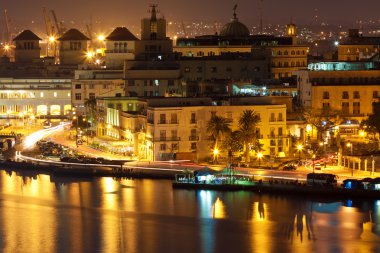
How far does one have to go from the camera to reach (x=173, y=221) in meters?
21.3

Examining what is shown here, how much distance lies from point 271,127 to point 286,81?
563cm

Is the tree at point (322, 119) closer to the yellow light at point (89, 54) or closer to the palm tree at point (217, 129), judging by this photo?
the palm tree at point (217, 129)

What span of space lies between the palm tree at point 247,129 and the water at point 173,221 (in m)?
2.21

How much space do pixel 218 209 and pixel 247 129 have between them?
4797 millimetres

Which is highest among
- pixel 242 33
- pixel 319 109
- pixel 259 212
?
pixel 242 33

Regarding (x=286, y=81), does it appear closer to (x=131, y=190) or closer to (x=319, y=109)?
(x=319, y=109)

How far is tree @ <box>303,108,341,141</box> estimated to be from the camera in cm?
2847

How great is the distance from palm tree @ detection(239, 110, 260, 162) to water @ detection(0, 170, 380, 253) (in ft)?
7.24

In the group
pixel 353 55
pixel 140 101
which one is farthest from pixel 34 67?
pixel 140 101

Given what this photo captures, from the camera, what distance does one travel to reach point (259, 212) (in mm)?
22016

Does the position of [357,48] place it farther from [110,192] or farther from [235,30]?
[110,192]

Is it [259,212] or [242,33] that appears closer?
[259,212]

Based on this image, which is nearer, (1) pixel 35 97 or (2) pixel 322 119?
(2) pixel 322 119

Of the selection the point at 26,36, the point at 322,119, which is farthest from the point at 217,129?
the point at 26,36
